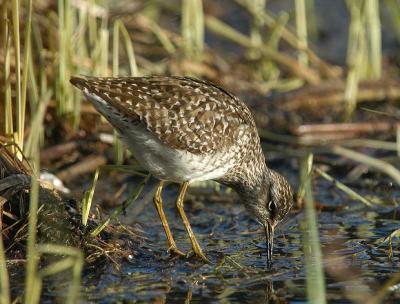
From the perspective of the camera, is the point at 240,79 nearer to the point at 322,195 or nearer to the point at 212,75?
the point at 212,75

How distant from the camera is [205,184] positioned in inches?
375

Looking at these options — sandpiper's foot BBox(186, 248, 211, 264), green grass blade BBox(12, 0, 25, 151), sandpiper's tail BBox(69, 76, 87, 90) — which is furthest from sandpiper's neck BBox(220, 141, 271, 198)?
green grass blade BBox(12, 0, 25, 151)

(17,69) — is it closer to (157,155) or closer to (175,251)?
(157,155)

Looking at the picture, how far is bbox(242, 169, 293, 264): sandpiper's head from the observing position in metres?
8.01

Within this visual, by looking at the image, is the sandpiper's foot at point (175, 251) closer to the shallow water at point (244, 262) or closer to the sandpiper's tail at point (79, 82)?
the shallow water at point (244, 262)

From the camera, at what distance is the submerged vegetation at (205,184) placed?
665 cm

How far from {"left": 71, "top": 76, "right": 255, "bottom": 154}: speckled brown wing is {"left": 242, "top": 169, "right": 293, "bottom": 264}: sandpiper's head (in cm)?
60

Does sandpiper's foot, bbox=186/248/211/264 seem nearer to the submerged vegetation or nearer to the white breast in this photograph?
the submerged vegetation

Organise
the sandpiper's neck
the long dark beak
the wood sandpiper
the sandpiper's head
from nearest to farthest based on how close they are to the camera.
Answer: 1. the wood sandpiper
2. the long dark beak
3. the sandpiper's head
4. the sandpiper's neck

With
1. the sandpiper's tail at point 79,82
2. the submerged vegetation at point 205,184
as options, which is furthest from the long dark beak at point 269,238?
the sandpiper's tail at point 79,82

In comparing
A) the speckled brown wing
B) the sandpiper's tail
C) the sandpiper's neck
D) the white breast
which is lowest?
the sandpiper's neck

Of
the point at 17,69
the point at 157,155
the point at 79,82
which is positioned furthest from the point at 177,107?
the point at 17,69

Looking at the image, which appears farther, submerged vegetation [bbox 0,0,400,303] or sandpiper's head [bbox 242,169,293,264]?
sandpiper's head [bbox 242,169,293,264]

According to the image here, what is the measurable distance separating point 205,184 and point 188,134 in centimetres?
212
